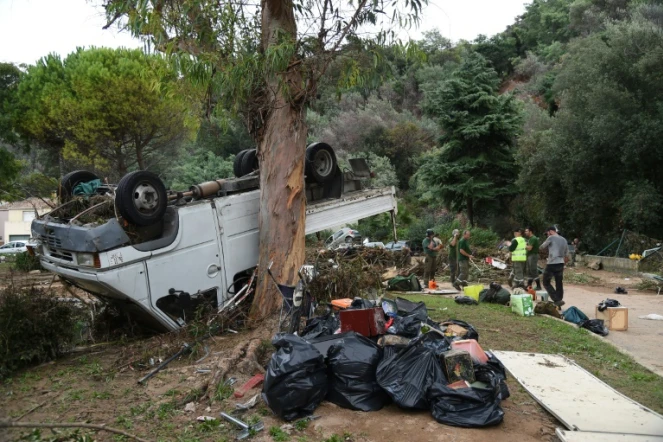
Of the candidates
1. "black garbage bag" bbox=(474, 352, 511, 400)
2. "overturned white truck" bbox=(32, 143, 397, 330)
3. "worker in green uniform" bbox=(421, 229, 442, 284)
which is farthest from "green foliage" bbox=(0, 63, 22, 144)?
"black garbage bag" bbox=(474, 352, 511, 400)

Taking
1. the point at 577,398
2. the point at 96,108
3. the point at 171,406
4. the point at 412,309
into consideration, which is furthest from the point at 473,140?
the point at 171,406

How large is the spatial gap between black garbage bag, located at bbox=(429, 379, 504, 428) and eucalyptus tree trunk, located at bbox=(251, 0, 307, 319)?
11.2 ft

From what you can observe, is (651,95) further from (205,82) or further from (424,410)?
(424,410)

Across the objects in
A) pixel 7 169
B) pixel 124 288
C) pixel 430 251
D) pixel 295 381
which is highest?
pixel 7 169

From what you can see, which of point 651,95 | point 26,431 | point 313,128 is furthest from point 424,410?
point 313,128

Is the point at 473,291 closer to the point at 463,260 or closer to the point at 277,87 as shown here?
the point at 463,260

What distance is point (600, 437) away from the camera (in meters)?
4.55

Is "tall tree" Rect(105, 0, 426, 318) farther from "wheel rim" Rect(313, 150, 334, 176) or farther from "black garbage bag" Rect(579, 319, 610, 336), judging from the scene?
"black garbage bag" Rect(579, 319, 610, 336)

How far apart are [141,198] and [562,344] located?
5.82 meters

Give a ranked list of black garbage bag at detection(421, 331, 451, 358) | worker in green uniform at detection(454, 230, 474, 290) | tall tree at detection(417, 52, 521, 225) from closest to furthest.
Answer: black garbage bag at detection(421, 331, 451, 358)
worker in green uniform at detection(454, 230, 474, 290)
tall tree at detection(417, 52, 521, 225)

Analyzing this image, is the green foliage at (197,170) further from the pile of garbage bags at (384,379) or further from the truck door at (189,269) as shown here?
the pile of garbage bags at (384,379)

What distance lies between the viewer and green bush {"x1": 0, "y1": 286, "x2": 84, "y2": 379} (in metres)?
6.57

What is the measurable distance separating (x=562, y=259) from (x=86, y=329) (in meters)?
8.53

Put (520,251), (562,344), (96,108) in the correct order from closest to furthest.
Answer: (562,344)
(520,251)
(96,108)
